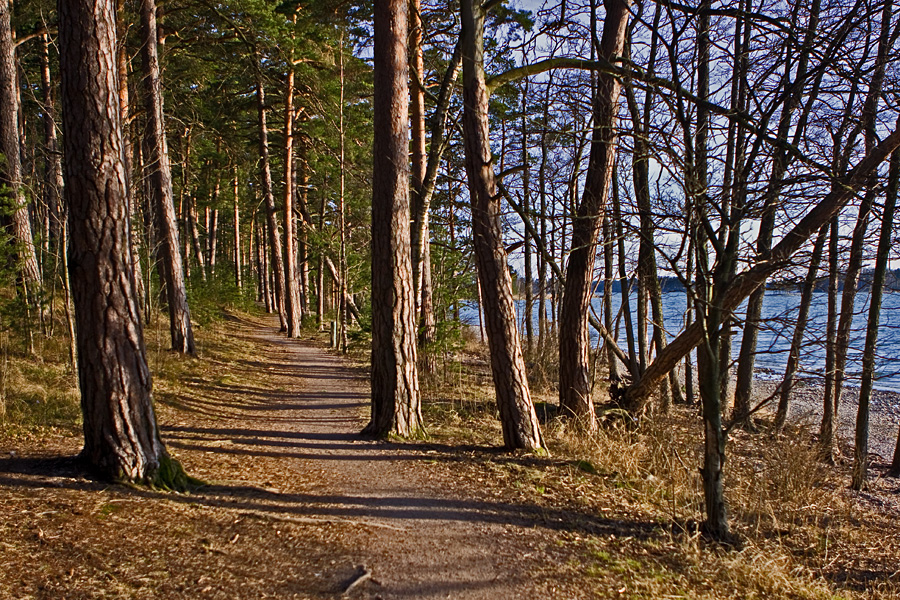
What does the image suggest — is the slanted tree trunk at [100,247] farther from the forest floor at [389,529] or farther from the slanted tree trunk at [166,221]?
the slanted tree trunk at [166,221]

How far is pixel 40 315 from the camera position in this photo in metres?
9.16

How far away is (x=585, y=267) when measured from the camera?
762cm

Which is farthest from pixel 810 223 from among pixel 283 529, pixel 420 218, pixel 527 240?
pixel 420 218

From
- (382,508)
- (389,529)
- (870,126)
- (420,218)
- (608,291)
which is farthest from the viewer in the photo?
(608,291)

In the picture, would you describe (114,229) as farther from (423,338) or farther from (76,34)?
(423,338)

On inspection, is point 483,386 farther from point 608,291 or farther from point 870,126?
point 870,126

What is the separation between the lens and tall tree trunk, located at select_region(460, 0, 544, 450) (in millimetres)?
6051

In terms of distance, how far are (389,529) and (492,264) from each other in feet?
9.94

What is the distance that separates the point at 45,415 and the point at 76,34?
13.6 ft

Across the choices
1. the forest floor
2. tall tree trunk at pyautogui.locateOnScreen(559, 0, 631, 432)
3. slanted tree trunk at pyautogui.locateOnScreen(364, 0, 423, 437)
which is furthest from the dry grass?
slanted tree trunk at pyautogui.locateOnScreen(364, 0, 423, 437)

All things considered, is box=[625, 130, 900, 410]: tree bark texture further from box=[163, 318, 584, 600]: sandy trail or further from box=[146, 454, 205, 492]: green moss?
box=[146, 454, 205, 492]: green moss

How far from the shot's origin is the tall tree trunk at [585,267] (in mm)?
7215

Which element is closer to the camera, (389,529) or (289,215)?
(389,529)

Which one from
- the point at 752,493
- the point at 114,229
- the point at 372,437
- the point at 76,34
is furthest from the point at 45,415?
the point at 752,493
